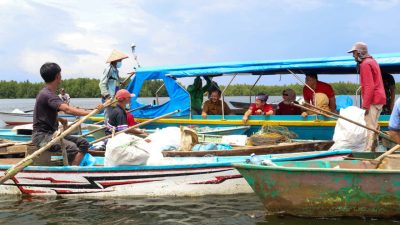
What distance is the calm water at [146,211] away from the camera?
20.8ft

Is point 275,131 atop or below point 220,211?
atop

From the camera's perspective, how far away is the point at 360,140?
351 inches

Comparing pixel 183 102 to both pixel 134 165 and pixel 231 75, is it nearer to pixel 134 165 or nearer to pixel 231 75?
pixel 231 75

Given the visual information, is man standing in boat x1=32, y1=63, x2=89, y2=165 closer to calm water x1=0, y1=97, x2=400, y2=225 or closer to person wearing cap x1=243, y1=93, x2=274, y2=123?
calm water x1=0, y1=97, x2=400, y2=225

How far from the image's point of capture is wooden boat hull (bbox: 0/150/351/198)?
7.17 metres

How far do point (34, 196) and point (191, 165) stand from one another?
105 inches

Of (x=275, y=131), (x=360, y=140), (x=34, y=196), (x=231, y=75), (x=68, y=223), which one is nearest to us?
(x=68, y=223)

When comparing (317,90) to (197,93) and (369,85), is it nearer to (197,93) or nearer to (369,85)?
(369,85)

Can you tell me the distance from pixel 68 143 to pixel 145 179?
127cm

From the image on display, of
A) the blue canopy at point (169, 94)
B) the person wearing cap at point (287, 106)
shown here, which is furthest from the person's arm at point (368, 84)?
the blue canopy at point (169, 94)

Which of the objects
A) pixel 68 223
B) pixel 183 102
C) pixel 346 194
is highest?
pixel 183 102

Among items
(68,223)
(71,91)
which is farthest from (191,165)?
(71,91)

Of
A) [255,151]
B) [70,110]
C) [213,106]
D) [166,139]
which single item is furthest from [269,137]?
[70,110]

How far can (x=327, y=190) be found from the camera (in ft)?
19.3
